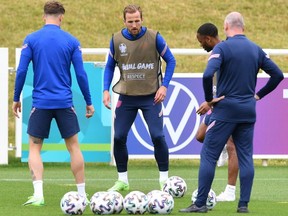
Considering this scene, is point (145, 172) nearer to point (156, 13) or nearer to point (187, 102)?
point (187, 102)

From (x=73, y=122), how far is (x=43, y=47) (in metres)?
0.85

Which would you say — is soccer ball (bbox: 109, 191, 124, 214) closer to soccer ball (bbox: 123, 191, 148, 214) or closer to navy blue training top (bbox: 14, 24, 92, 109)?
soccer ball (bbox: 123, 191, 148, 214)

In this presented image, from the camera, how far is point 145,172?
17797 millimetres

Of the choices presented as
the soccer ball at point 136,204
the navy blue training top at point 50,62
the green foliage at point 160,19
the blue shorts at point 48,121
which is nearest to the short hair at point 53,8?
the navy blue training top at point 50,62

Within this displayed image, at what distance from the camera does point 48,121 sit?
1183 cm

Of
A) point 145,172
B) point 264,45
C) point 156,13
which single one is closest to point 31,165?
point 145,172

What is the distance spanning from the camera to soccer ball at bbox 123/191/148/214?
35.8ft

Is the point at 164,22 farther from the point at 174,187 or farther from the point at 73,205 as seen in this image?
the point at 73,205

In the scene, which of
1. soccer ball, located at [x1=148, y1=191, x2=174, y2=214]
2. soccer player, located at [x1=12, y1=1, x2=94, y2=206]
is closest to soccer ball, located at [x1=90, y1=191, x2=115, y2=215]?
soccer ball, located at [x1=148, y1=191, x2=174, y2=214]

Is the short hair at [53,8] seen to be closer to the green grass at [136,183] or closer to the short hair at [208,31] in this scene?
the short hair at [208,31]

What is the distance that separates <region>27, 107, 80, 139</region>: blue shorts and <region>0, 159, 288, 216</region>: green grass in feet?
2.59

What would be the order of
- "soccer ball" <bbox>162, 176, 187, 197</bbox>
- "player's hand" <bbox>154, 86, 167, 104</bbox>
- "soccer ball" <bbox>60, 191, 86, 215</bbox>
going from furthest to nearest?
"player's hand" <bbox>154, 86, 167, 104</bbox> → "soccer ball" <bbox>162, 176, 187, 197</bbox> → "soccer ball" <bbox>60, 191, 86, 215</bbox>

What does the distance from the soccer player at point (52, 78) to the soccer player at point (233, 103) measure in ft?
4.67

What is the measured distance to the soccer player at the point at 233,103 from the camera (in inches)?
432
